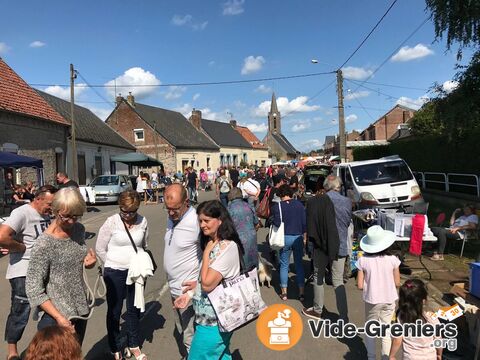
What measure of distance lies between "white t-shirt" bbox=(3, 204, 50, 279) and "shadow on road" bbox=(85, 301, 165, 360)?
46.3 inches

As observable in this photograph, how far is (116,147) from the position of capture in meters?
33.2

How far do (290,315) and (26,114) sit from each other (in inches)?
683

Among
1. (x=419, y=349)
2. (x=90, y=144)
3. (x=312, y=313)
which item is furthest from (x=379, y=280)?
(x=90, y=144)

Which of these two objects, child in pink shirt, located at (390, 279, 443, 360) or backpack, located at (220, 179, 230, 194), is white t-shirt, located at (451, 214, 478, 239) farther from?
backpack, located at (220, 179, 230, 194)

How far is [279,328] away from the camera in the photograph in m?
4.68

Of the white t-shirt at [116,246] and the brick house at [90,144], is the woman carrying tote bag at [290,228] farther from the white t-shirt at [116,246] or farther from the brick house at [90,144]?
the brick house at [90,144]

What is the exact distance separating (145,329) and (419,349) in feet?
10.5

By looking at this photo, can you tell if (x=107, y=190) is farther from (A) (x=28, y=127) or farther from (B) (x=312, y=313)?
(B) (x=312, y=313)

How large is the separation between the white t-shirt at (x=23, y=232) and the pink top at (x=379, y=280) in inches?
129

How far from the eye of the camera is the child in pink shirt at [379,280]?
12.4 ft

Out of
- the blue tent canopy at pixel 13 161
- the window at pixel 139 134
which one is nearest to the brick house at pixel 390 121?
the window at pixel 139 134

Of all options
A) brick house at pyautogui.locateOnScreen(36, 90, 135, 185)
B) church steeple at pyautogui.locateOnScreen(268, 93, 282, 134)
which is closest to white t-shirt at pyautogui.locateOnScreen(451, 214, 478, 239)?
brick house at pyautogui.locateOnScreen(36, 90, 135, 185)

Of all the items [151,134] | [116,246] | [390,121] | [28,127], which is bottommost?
[116,246]

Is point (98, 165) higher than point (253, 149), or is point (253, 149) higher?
point (253, 149)
